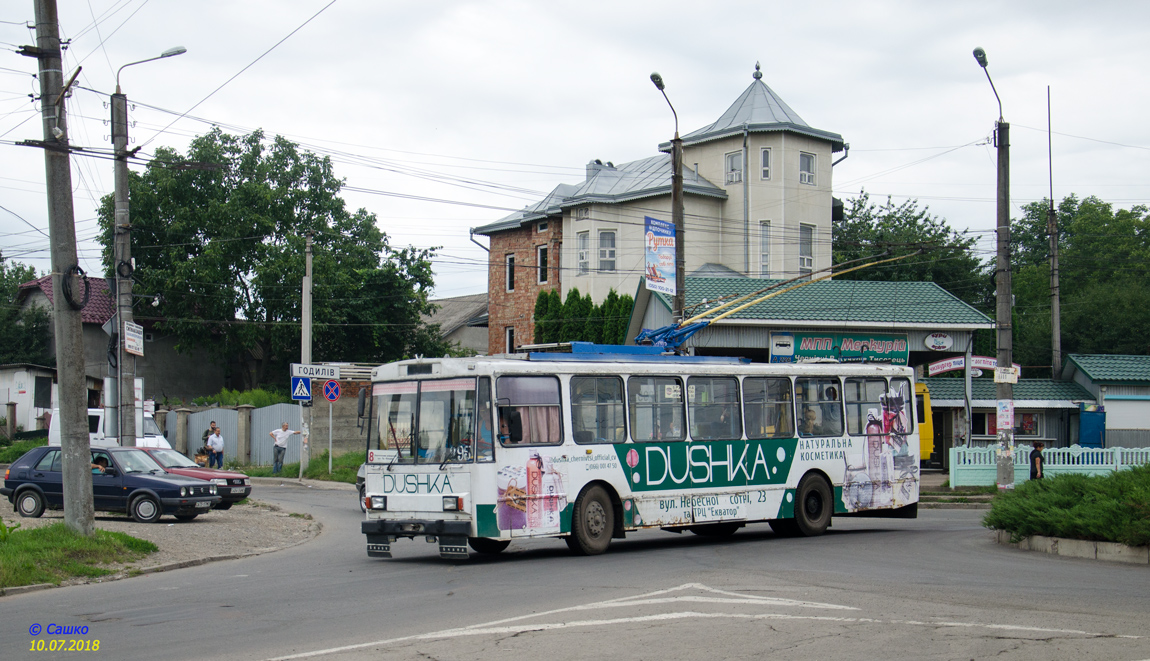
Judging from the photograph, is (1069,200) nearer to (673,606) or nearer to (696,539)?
(696,539)

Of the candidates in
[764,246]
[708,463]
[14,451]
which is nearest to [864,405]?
[708,463]

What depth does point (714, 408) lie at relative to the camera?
16.3m

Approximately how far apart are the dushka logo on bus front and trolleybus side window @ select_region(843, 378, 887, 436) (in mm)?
1676

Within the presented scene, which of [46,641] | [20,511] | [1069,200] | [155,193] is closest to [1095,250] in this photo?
[1069,200]

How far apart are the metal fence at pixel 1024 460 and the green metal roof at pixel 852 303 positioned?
5176 mm

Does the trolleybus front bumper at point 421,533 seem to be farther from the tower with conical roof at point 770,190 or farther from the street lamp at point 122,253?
the tower with conical roof at point 770,190

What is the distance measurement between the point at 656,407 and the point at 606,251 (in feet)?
99.3

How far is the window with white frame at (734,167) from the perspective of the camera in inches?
1738

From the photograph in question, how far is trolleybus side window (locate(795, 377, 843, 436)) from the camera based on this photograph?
57.7ft

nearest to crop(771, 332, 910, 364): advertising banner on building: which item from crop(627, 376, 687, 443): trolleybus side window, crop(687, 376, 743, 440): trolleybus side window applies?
crop(687, 376, 743, 440): trolleybus side window

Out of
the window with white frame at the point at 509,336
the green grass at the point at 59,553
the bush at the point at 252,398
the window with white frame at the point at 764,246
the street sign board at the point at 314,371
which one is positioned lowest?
the green grass at the point at 59,553

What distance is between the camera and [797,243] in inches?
1708

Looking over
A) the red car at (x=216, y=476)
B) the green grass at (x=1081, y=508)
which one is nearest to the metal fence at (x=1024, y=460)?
the green grass at (x=1081, y=508)

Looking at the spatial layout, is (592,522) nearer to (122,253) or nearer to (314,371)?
(122,253)
